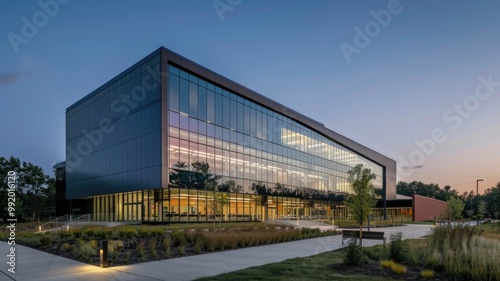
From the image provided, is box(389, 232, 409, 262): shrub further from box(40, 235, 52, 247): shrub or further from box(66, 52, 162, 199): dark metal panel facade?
box(66, 52, 162, 199): dark metal panel facade

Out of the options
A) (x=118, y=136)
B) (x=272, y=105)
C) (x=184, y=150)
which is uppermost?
(x=272, y=105)

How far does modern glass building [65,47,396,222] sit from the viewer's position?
123 feet

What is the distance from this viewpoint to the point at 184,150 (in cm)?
→ 3809

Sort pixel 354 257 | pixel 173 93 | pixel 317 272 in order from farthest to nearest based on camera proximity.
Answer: pixel 173 93 → pixel 354 257 → pixel 317 272

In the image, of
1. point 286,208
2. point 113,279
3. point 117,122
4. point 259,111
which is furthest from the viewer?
point 286,208

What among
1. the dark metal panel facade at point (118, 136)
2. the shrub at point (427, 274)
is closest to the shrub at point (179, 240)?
the shrub at point (427, 274)

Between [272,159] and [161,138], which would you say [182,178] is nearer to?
[161,138]

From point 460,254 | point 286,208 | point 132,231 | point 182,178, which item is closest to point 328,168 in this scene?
point 286,208

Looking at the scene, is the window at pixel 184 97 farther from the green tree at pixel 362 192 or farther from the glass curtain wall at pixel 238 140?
the green tree at pixel 362 192

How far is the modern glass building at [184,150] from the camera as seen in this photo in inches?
1471

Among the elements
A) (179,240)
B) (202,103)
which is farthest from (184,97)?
(179,240)

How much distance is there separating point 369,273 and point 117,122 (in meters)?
38.7

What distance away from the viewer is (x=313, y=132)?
6334 centimetres

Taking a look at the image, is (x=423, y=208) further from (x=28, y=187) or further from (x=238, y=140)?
(x=28, y=187)
